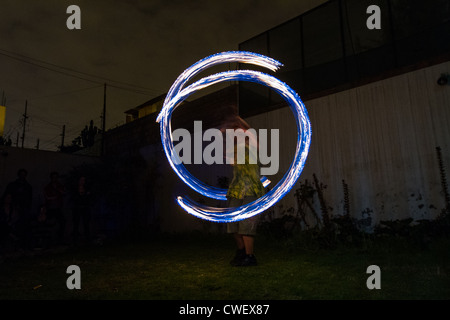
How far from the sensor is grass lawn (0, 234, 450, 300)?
3.18m

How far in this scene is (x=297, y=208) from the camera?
8328mm

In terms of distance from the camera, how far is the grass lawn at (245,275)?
3182 millimetres

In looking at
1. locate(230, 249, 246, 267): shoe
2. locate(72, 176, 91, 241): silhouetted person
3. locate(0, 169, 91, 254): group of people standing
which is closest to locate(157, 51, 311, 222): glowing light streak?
locate(230, 249, 246, 267): shoe

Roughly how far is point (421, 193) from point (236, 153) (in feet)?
13.2

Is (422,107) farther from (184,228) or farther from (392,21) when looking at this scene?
(184,228)

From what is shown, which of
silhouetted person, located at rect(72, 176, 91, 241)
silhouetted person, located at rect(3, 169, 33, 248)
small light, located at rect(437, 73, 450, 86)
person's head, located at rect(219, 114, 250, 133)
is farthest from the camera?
person's head, located at rect(219, 114, 250, 133)

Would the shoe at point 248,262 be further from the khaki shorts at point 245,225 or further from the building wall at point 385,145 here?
the building wall at point 385,145

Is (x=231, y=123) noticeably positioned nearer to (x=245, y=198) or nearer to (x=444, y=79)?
(x=444, y=79)

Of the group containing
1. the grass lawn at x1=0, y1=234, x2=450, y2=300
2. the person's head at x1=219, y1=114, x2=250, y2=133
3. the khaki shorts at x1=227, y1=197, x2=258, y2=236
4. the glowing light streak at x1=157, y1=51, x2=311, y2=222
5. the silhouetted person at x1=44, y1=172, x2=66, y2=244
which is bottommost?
the grass lawn at x1=0, y1=234, x2=450, y2=300

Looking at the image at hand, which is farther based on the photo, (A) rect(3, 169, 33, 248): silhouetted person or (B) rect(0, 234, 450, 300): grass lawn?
(A) rect(3, 169, 33, 248): silhouetted person

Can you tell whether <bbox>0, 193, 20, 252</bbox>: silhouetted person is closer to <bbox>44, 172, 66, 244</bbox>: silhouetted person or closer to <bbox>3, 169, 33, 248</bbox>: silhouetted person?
<bbox>3, 169, 33, 248</bbox>: silhouetted person

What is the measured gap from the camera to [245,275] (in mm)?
4023
